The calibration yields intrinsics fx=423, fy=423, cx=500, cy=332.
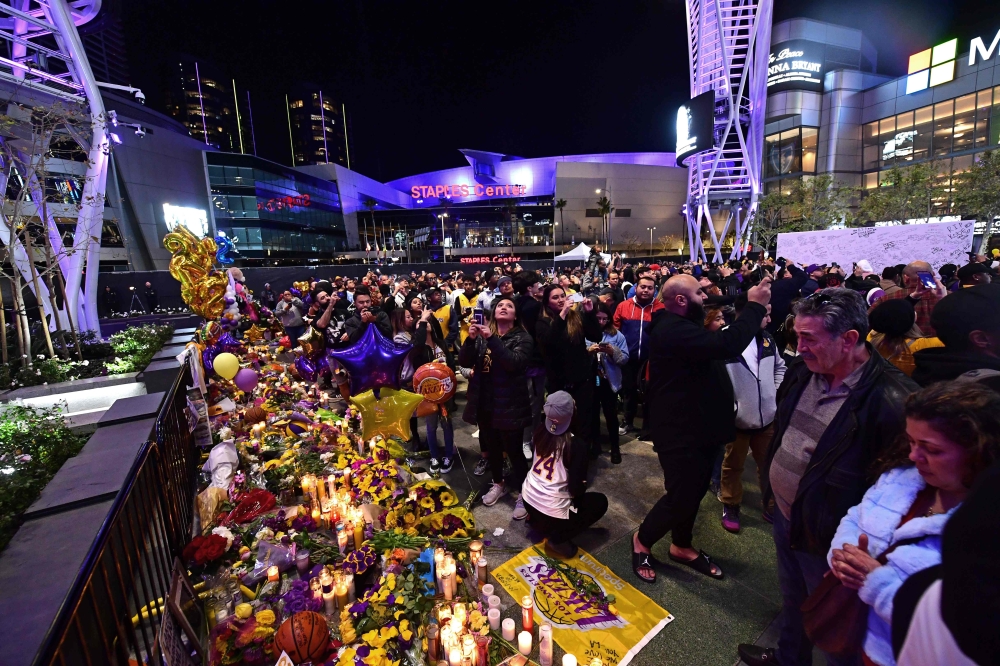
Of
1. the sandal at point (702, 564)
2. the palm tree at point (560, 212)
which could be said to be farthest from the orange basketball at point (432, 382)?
the palm tree at point (560, 212)

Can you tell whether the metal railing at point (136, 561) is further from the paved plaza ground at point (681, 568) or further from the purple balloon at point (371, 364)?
Answer: the paved plaza ground at point (681, 568)

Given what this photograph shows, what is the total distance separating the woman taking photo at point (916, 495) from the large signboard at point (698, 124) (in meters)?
36.2

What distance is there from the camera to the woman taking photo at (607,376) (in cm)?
493

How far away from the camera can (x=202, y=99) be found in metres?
108

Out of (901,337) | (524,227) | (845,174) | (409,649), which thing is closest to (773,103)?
(845,174)

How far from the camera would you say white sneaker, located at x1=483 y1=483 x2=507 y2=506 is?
4.28 metres

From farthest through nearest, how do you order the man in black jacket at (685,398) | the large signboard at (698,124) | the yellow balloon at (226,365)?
the large signboard at (698,124) → the yellow balloon at (226,365) → the man in black jacket at (685,398)

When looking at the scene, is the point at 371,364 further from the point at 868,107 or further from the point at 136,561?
the point at 868,107

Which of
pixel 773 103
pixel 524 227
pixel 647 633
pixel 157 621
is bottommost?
pixel 647 633

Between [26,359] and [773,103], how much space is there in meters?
64.7

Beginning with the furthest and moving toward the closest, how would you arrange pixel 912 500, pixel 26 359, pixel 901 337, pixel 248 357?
pixel 248 357 → pixel 26 359 → pixel 901 337 → pixel 912 500

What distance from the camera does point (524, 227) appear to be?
6588 centimetres

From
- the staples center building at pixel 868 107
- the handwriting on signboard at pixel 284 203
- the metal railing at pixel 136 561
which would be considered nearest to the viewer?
the metal railing at pixel 136 561

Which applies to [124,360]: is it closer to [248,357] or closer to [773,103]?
[248,357]
